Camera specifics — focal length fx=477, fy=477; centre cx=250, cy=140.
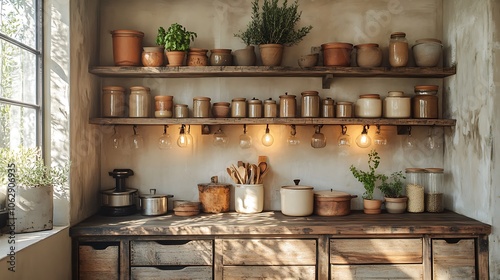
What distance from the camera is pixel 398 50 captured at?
3447 mm

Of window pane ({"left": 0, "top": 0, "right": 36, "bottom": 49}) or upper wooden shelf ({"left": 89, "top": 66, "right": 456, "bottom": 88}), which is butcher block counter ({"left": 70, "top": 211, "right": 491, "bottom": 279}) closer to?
upper wooden shelf ({"left": 89, "top": 66, "right": 456, "bottom": 88})

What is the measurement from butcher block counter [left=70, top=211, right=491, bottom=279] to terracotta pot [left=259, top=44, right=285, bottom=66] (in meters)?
1.15

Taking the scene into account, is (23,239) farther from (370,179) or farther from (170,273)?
(370,179)

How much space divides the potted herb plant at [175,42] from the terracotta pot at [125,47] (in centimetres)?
Result: 18

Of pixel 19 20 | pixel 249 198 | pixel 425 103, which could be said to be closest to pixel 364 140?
pixel 425 103

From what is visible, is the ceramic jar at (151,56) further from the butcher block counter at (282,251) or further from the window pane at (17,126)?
the butcher block counter at (282,251)

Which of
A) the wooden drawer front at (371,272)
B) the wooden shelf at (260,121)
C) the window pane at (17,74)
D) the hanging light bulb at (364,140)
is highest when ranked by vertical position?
the window pane at (17,74)

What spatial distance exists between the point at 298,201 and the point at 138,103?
4.41 ft


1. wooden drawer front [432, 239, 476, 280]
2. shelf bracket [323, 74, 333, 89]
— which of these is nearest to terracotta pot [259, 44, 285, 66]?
shelf bracket [323, 74, 333, 89]

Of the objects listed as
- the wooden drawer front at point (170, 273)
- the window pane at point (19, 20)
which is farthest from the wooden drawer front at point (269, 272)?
the window pane at point (19, 20)

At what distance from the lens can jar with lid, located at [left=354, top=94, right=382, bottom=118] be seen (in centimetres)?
345

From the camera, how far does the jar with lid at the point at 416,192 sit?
349cm

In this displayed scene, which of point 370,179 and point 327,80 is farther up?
point 327,80

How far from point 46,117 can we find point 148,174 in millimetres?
932
